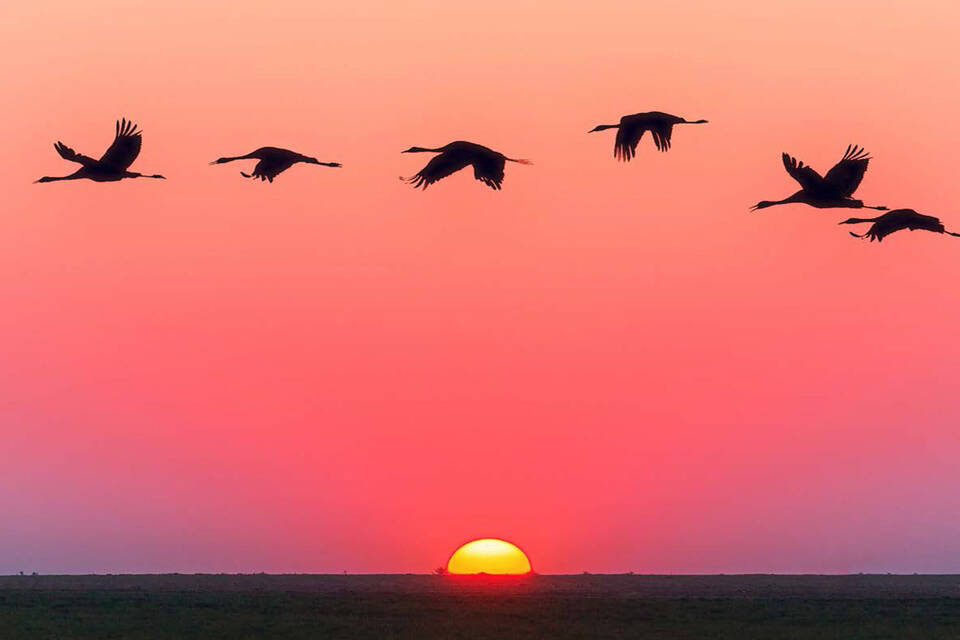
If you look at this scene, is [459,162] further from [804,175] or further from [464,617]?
[464,617]

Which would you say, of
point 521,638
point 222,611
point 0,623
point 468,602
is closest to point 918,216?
point 521,638

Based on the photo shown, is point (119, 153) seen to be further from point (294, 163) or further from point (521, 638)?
point (521, 638)

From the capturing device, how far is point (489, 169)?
28.2 m

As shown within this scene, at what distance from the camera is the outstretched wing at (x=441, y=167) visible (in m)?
28.6

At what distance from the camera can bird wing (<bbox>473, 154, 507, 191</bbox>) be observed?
27.8 metres

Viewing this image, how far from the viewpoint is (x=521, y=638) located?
62219 mm

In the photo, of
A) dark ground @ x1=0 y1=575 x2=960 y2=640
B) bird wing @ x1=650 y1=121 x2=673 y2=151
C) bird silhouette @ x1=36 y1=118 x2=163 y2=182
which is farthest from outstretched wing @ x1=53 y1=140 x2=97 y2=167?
dark ground @ x1=0 y1=575 x2=960 y2=640

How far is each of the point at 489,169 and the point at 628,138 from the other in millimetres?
2481

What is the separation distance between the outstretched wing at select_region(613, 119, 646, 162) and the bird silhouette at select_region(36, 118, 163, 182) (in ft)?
25.6

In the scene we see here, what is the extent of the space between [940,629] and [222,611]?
3176 centimetres

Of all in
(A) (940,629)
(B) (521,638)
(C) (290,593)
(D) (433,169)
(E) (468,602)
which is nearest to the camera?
(D) (433,169)

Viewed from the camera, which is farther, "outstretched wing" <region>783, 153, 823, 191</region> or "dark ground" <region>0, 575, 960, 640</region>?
"dark ground" <region>0, 575, 960, 640</region>

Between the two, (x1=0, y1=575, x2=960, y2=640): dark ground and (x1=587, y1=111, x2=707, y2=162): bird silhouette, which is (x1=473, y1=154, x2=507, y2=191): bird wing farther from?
(x1=0, y1=575, x2=960, y2=640): dark ground

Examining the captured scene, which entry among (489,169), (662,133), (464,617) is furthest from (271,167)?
(464,617)
